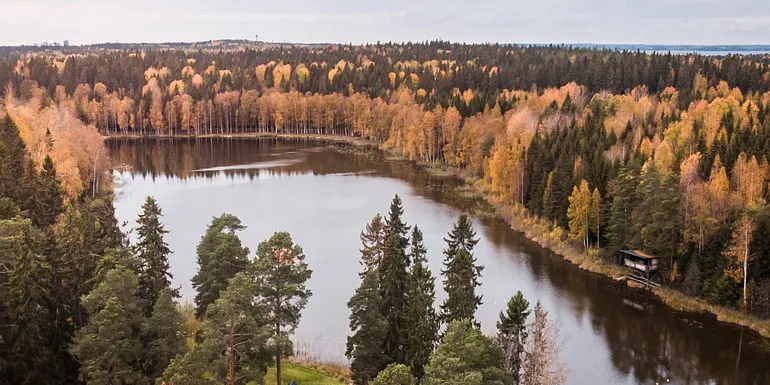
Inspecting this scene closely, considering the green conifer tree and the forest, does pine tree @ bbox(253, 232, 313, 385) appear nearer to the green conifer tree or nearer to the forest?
the forest

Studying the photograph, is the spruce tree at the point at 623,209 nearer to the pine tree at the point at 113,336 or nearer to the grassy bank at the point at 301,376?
the grassy bank at the point at 301,376

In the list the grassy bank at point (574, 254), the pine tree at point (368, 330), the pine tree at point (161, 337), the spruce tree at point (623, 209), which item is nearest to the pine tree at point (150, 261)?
the pine tree at point (161, 337)

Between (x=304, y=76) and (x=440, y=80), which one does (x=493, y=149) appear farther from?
(x=304, y=76)

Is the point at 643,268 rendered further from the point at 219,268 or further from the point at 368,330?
the point at 219,268

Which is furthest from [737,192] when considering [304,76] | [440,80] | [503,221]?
[304,76]

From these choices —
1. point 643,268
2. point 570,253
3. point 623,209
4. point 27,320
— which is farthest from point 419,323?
point 570,253

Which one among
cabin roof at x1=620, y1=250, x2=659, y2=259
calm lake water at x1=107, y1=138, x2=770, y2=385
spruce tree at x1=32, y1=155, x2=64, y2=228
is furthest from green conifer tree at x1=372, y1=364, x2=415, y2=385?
spruce tree at x1=32, y1=155, x2=64, y2=228

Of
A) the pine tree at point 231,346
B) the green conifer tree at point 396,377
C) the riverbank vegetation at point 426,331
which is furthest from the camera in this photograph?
the riverbank vegetation at point 426,331
